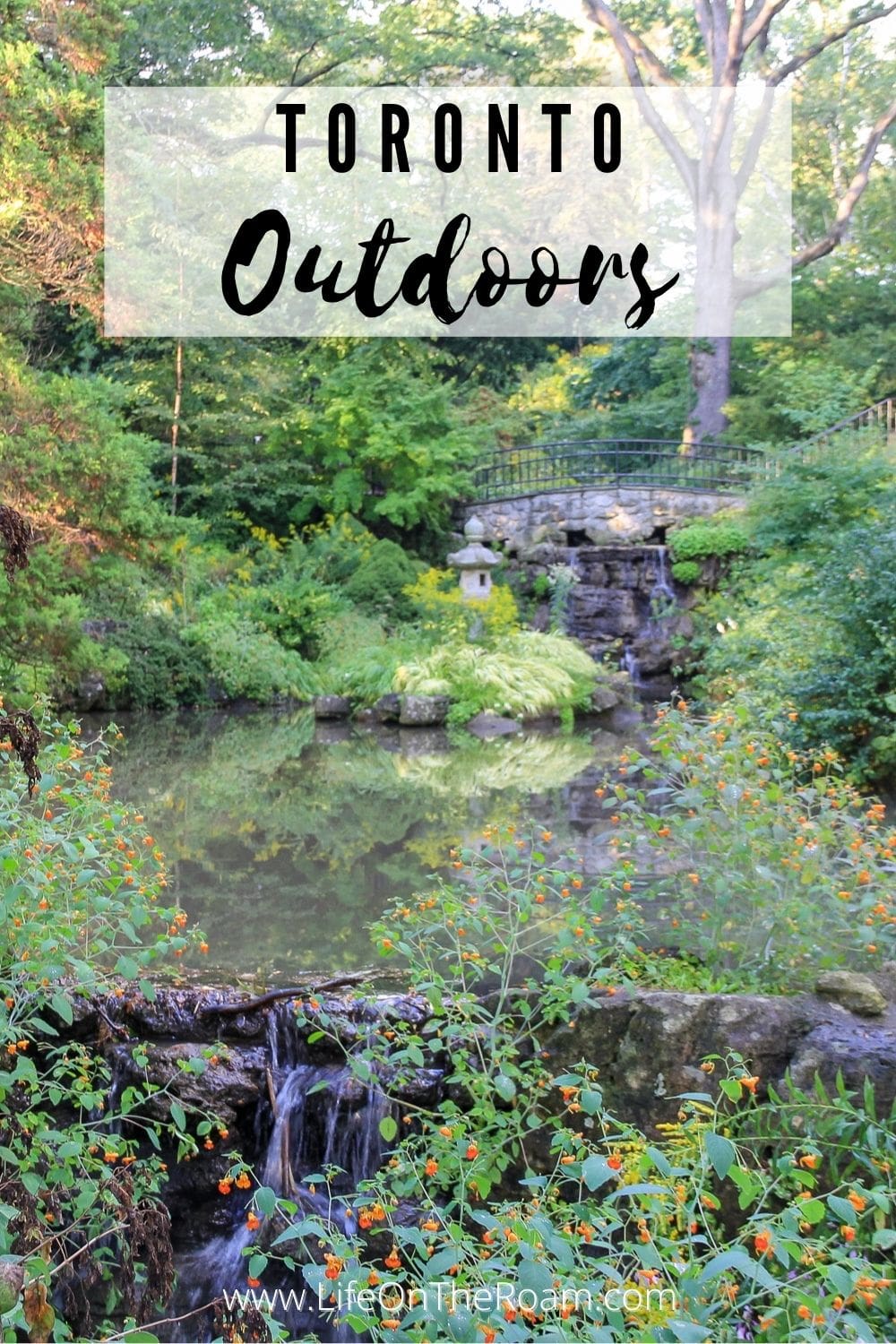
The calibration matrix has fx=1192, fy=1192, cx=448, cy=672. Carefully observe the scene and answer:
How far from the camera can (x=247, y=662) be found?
12.9m

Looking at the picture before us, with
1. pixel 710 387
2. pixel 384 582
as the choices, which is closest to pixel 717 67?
pixel 710 387

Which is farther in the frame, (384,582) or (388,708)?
(384,582)

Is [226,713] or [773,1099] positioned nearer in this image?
[773,1099]

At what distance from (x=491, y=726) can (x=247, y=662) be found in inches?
115

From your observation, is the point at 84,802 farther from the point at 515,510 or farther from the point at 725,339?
the point at 725,339

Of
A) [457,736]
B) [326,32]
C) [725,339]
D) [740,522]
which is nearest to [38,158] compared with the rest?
[457,736]

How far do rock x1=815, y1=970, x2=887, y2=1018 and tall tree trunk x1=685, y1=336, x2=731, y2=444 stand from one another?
677 inches

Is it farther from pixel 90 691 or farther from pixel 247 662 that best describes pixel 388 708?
pixel 90 691

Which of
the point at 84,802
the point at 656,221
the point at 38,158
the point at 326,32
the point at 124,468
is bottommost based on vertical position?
the point at 84,802

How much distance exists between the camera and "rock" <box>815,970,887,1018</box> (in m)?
3.48

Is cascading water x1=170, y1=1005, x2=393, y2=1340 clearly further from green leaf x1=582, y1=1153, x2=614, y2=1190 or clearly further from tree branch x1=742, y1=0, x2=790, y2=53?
tree branch x1=742, y1=0, x2=790, y2=53

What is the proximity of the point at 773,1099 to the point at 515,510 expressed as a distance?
14.7 meters

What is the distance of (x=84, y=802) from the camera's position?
12.7 ft

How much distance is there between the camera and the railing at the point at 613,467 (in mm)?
17172
